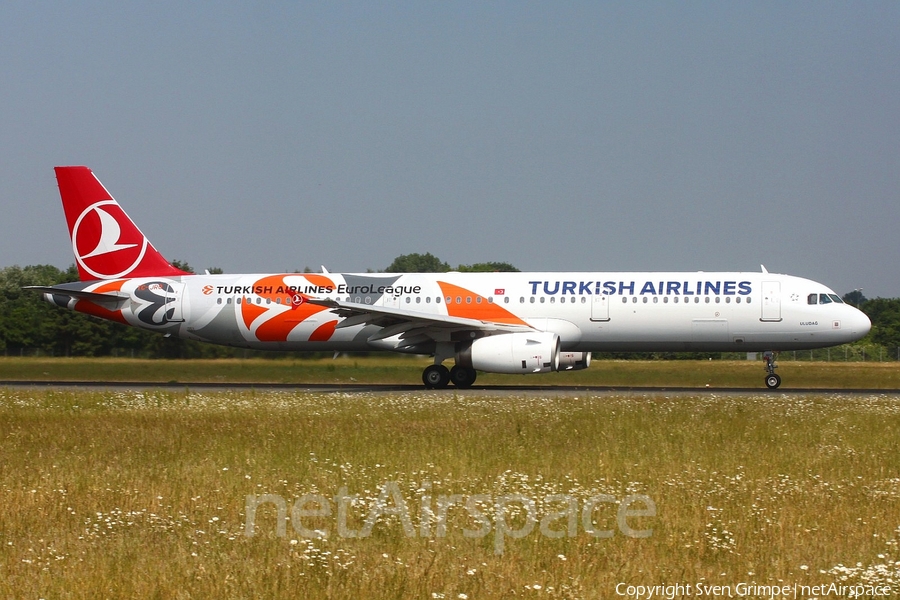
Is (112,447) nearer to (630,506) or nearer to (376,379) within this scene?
(630,506)

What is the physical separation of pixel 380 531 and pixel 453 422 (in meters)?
8.11

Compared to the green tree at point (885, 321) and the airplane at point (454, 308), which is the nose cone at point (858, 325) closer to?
the airplane at point (454, 308)

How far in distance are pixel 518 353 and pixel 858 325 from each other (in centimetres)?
910

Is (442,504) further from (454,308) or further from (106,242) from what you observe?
(106,242)

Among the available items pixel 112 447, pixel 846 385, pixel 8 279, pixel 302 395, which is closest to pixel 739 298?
pixel 846 385

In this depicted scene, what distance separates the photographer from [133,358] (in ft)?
109

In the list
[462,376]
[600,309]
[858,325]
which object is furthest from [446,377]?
[858,325]

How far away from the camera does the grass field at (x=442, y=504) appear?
6547mm

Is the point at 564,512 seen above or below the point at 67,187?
below

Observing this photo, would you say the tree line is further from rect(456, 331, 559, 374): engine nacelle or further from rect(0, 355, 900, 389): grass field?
rect(456, 331, 559, 374): engine nacelle

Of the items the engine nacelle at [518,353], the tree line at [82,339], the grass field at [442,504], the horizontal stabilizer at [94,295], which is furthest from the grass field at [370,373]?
the grass field at [442,504]

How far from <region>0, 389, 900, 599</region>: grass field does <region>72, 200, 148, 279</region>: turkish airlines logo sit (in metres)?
13.0

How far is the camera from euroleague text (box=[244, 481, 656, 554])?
7.80m

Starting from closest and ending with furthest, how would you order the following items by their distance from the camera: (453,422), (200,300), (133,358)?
(453,422), (200,300), (133,358)
